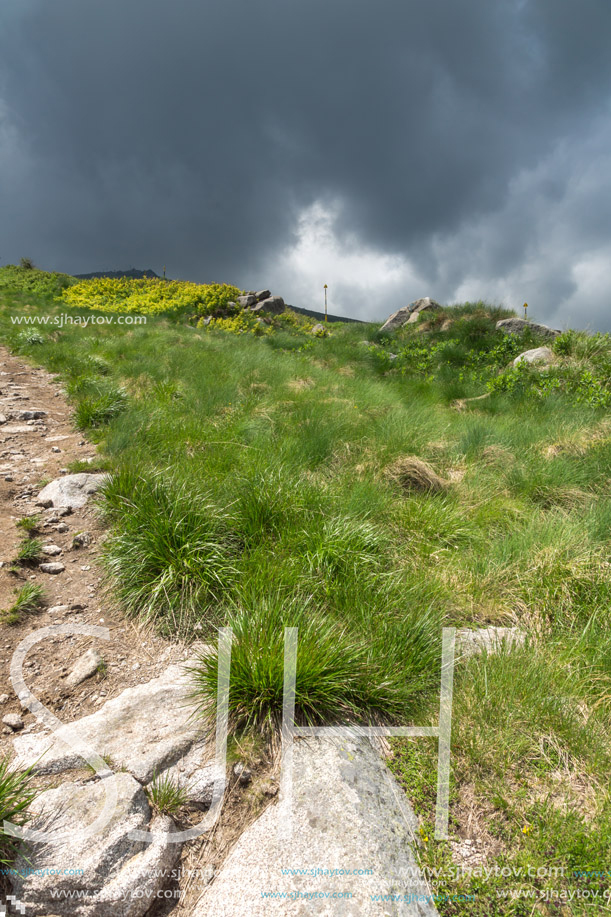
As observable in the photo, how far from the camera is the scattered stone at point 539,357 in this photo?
9066 millimetres

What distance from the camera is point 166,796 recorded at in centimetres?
166

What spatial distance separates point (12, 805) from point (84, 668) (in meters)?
0.83

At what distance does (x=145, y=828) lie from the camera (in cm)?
157

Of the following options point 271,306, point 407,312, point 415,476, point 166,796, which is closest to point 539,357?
point 415,476

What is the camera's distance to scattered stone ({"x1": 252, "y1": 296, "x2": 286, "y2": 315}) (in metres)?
18.5

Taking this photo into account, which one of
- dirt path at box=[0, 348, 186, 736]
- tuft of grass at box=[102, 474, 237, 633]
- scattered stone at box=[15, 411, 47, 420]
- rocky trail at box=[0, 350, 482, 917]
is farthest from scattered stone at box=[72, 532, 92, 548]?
scattered stone at box=[15, 411, 47, 420]

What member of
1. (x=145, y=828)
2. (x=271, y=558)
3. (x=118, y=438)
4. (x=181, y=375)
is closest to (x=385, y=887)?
(x=145, y=828)

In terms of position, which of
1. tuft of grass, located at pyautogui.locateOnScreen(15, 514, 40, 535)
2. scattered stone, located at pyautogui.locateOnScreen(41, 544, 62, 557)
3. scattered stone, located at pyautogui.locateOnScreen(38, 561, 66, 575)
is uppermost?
tuft of grass, located at pyautogui.locateOnScreen(15, 514, 40, 535)

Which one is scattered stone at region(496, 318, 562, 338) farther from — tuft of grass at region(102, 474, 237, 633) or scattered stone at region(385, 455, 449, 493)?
tuft of grass at region(102, 474, 237, 633)

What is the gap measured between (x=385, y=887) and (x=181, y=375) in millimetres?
6822

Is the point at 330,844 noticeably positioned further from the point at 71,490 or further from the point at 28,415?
the point at 28,415

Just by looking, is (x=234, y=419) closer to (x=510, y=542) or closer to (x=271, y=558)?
(x=271, y=558)

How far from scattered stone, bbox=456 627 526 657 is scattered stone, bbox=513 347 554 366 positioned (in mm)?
7907

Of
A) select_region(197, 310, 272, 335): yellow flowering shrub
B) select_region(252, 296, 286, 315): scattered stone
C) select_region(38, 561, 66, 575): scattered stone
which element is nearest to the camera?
select_region(38, 561, 66, 575): scattered stone
